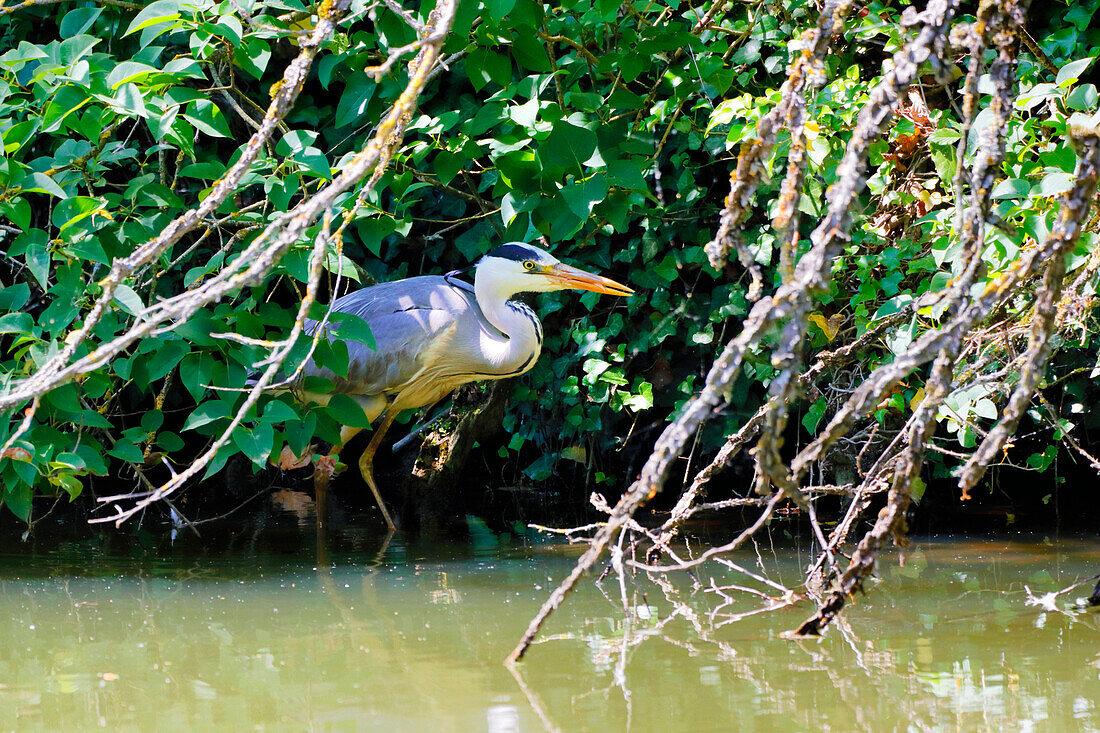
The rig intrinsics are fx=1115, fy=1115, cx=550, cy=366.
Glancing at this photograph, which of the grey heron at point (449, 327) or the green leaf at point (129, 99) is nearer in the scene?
the green leaf at point (129, 99)

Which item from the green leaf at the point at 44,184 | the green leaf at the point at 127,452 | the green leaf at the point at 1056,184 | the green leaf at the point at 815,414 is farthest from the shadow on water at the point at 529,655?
the green leaf at the point at 44,184

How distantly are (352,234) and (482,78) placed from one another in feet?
6.93

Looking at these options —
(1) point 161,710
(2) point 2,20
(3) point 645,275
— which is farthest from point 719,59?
(2) point 2,20

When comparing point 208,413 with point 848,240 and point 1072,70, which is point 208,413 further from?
point 848,240

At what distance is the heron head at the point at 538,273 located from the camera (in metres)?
4.55

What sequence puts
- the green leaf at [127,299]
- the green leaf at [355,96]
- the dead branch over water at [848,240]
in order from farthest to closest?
the green leaf at [355,96] < the green leaf at [127,299] < the dead branch over water at [848,240]

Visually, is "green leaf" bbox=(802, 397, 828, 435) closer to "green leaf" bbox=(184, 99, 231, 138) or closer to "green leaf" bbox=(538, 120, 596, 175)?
"green leaf" bbox=(538, 120, 596, 175)

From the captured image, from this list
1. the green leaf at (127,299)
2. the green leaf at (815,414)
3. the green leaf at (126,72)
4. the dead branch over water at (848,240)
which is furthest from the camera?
the green leaf at (815,414)

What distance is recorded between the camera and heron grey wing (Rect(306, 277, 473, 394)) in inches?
186

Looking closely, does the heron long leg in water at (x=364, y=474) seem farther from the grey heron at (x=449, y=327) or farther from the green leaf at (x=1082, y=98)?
the green leaf at (x=1082, y=98)

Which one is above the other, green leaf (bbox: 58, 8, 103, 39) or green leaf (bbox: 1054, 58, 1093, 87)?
green leaf (bbox: 58, 8, 103, 39)

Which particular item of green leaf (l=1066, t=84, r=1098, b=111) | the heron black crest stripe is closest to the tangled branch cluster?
green leaf (l=1066, t=84, r=1098, b=111)

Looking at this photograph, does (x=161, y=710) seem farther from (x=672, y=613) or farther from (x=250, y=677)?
(x=672, y=613)

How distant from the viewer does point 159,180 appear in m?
4.37
